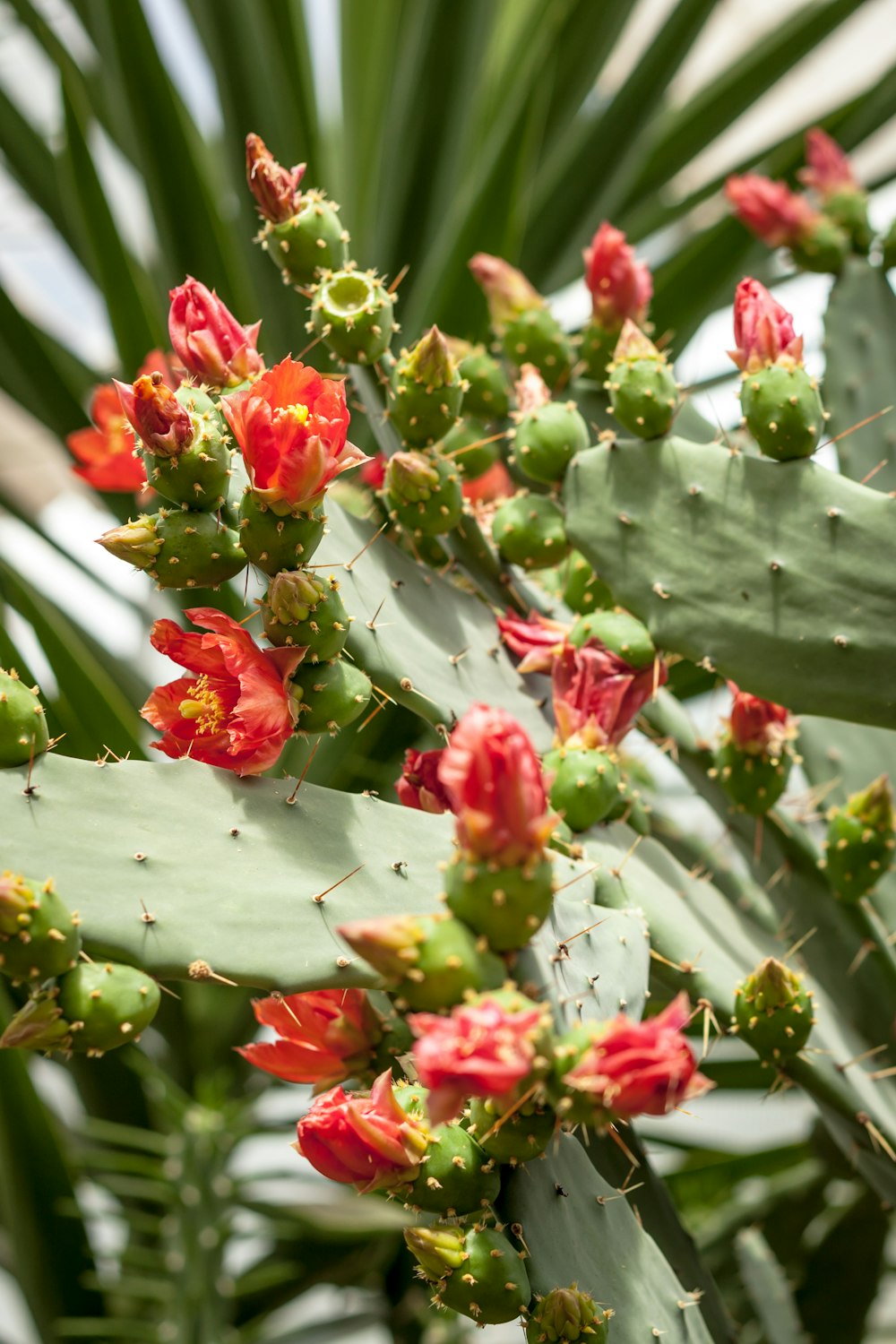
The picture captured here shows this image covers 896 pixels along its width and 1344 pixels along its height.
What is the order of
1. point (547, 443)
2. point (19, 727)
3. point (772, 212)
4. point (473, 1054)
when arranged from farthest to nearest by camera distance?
point (772, 212) → point (547, 443) → point (19, 727) → point (473, 1054)

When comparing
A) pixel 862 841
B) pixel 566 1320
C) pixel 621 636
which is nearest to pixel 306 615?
pixel 621 636

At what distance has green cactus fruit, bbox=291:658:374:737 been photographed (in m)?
0.61

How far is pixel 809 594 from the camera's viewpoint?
0.75 m

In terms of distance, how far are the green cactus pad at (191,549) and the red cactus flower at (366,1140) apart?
273 millimetres

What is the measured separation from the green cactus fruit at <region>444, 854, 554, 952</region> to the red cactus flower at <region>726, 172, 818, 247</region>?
37.5 inches

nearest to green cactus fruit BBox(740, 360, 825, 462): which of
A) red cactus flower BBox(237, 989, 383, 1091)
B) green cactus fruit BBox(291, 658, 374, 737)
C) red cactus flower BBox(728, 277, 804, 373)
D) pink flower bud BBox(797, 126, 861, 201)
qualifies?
red cactus flower BBox(728, 277, 804, 373)

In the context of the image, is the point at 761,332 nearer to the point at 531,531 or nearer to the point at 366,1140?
the point at 531,531

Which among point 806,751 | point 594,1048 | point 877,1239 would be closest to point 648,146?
point 806,751

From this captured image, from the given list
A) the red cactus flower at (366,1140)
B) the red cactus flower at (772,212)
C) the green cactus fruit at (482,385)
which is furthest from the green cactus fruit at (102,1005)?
the red cactus flower at (772,212)

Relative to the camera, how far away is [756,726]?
852 millimetres

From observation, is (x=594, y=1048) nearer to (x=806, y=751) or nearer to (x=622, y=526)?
(x=622, y=526)

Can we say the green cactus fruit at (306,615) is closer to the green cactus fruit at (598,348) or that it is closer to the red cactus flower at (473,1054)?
the red cactus flower at (473,1054)

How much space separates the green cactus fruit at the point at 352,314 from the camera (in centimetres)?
75

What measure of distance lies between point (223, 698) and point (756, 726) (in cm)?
42
